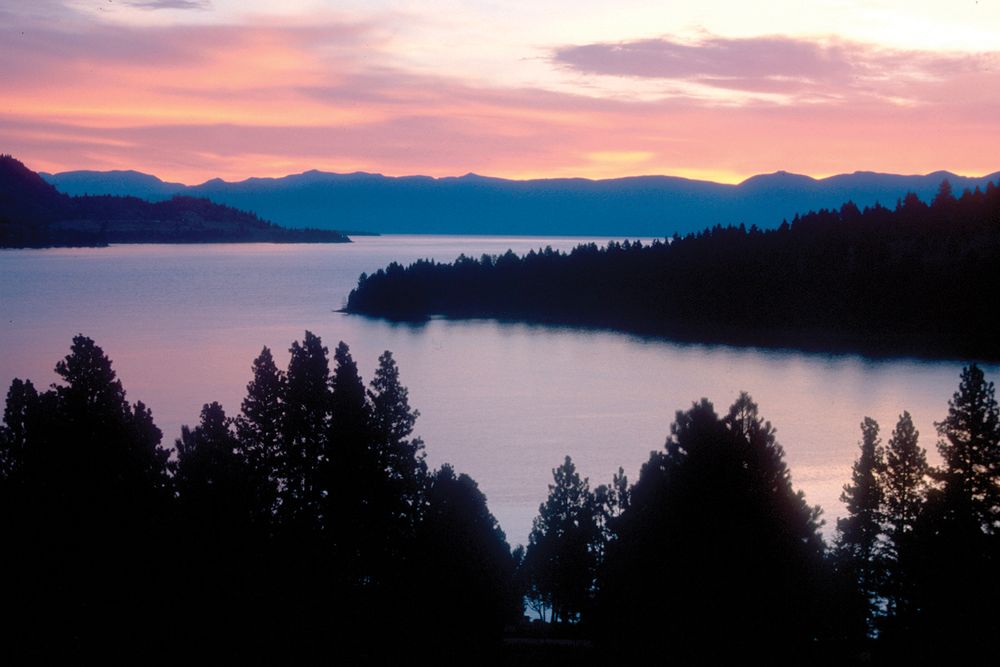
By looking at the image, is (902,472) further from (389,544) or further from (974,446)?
(389,544)

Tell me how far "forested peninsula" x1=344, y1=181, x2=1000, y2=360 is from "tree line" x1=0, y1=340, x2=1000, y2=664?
47826mm

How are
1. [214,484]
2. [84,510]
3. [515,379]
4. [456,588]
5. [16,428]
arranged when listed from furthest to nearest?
[515,379] → [16,428] → [456,588] → [84,510] → [214,484]

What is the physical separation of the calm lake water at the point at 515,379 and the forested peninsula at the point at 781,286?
685 cm

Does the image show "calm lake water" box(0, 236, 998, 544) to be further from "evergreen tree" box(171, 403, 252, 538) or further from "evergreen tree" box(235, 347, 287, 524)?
"evergreen tree" box(171, 403, 252, 538)

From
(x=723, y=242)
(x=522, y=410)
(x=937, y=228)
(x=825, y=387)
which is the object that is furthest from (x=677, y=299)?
(x=522, y=410)

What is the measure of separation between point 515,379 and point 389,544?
35448mm

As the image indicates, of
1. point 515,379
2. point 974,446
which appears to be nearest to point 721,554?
point 974,446

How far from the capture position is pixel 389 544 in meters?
15.1

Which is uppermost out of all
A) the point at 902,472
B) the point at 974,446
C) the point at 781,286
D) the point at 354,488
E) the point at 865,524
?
the point at 781,286

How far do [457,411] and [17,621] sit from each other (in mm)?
29384

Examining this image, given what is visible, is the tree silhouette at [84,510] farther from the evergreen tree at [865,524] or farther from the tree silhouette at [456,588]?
the evergreen tree at [865,524]

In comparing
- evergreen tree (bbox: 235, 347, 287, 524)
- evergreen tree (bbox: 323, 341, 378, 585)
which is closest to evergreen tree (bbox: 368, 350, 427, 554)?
evergreen tree (bbox: 323, 341, 378, 585)

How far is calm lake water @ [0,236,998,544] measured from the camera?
3244 centimetres

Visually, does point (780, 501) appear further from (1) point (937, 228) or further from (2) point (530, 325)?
(1) point (937, 228)
